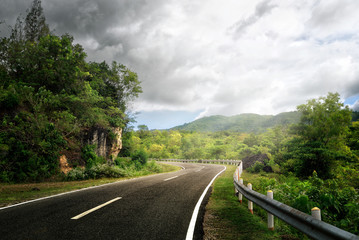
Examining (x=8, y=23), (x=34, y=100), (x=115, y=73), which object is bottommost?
(x=34, y=100)

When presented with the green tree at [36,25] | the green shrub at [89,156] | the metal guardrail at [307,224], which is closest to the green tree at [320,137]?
the metal guardrail at [307,224]

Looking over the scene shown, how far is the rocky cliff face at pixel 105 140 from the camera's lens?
1703 cm

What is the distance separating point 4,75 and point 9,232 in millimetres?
15007

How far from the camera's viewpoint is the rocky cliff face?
17.0m

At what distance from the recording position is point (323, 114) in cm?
2211

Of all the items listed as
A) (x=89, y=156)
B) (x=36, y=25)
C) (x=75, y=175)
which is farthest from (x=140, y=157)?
(x=36, y=25)

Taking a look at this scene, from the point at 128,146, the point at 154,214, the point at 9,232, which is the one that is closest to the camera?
the point at 9,232

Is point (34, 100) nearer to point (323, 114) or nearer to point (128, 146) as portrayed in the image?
point (128, 146)

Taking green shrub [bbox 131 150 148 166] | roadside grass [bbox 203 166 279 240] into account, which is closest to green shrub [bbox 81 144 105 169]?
green shrub [bbox 131 150 148 166]

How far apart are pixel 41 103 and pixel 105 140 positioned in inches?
306

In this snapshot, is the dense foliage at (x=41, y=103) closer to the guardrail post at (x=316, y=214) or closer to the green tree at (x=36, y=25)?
the green tree at (x=36, y=25)

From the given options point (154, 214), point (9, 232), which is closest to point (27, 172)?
point (9, 232)

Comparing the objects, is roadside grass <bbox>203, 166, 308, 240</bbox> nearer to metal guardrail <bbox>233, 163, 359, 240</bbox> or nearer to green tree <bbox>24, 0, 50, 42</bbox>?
metal guardrail <bbox>233, 163, 359, 240</bbox>

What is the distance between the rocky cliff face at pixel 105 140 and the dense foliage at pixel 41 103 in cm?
66
